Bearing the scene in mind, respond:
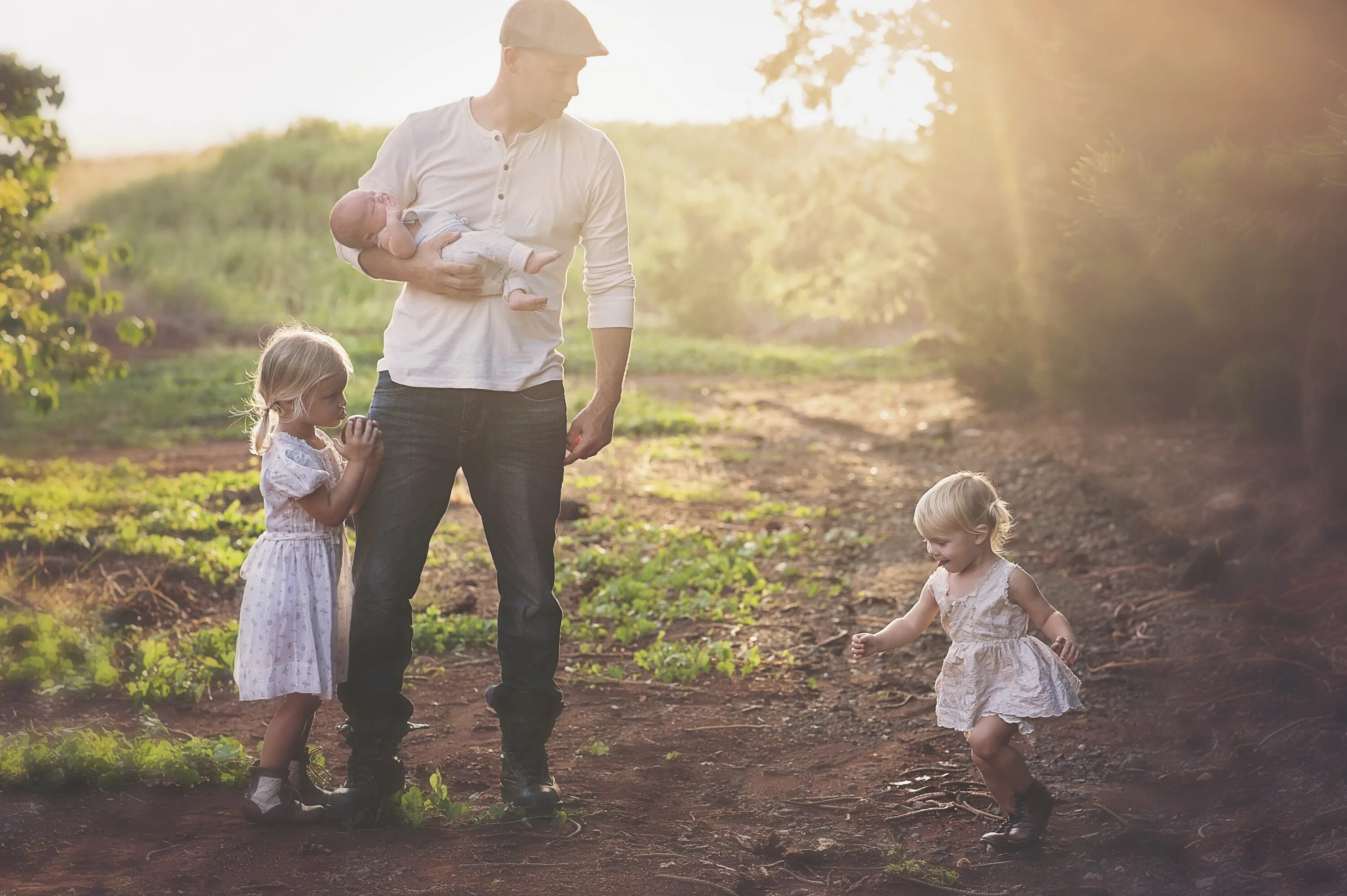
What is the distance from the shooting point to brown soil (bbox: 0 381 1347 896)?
10.3ft

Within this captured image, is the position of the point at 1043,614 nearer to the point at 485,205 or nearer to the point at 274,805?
the point at 485,205

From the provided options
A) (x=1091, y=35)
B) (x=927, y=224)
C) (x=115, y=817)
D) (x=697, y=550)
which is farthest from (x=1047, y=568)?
(x=927, y=224)

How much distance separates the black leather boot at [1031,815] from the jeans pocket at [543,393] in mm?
1683

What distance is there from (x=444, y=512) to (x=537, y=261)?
0.75 metres

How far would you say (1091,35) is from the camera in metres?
5.53

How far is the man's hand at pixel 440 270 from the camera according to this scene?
325 centimetres

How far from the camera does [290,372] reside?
3387 mm

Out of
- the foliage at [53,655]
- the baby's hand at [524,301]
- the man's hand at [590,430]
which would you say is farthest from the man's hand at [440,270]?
the foliage at [53,655]

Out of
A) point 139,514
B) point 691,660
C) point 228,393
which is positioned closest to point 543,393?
point 691,660

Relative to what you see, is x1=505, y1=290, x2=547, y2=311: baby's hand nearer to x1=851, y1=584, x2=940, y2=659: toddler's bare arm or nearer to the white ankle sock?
x1=851, y1=584, x2=940, y2=659: toddler's bare arm

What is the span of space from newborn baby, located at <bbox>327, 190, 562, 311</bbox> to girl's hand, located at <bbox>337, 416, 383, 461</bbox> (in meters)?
0.47

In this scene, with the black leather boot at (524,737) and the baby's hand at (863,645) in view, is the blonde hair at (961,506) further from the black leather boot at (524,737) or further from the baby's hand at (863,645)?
the black leather boot at (524,737)

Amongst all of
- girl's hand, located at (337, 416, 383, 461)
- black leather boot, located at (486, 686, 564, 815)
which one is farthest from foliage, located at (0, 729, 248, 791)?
girl's hand, located at (337, 416, 383, 461)

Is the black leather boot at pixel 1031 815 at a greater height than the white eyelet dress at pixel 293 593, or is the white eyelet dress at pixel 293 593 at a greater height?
the white eyelet dress at pixel 293 593
